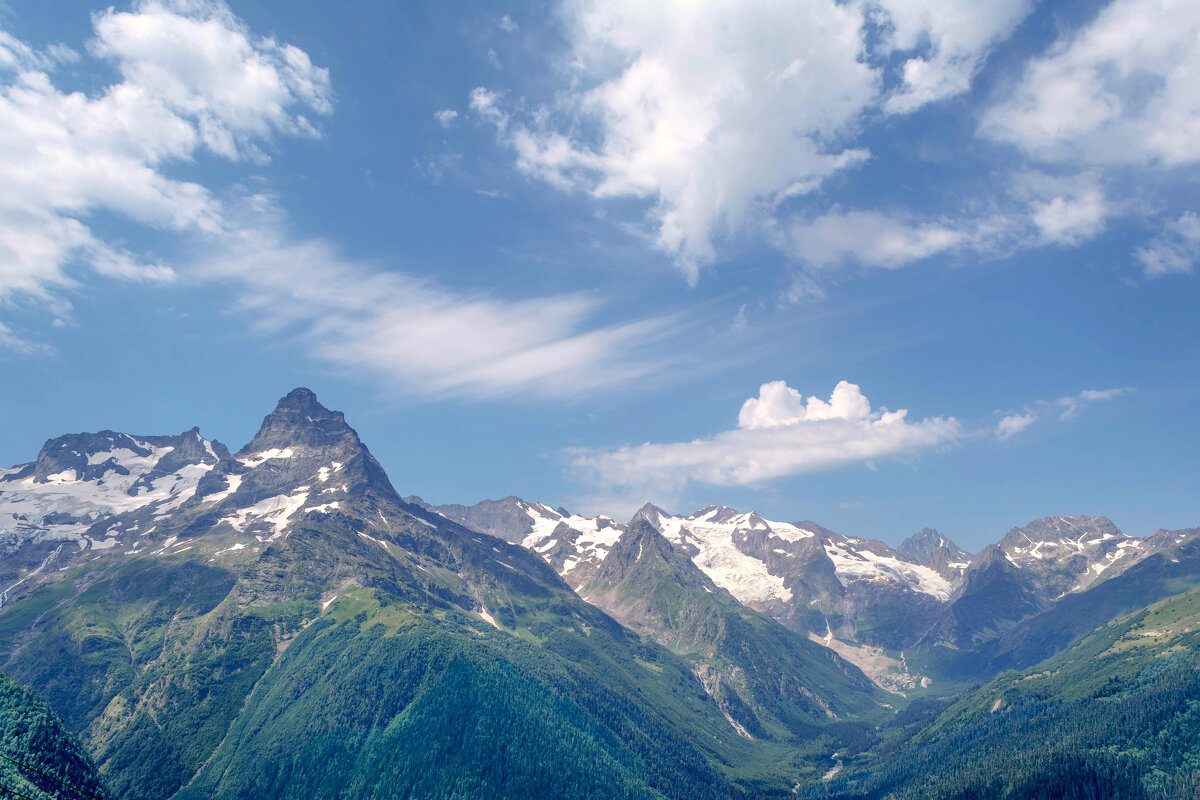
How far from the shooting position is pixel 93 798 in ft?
181

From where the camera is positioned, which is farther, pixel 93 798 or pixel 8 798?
pixel 8 798

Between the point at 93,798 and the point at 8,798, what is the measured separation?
517 ft

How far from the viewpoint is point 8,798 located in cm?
16650

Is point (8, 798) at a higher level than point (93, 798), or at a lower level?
lower
